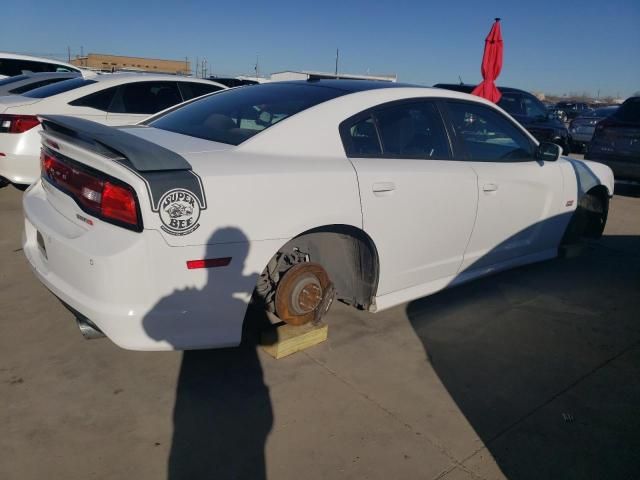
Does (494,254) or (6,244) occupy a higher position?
(494,254)

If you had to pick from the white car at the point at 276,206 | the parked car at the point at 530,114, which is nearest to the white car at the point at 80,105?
the white car at the point at 276,206

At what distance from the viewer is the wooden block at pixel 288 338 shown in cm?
277

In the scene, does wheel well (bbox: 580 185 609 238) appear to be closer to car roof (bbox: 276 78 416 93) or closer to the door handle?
car roof (bbox: 276 78 416 93)

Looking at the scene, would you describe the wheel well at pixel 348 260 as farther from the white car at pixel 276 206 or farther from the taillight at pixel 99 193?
the taillight at pixel 99 193

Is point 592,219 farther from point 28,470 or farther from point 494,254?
point 28,470

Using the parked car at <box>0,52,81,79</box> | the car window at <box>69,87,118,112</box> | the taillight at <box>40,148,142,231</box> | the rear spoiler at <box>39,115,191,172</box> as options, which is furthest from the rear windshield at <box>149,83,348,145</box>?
the parked car at <box>0,52,81,79</box>

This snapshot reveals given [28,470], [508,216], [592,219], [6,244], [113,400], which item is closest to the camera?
[28,470]

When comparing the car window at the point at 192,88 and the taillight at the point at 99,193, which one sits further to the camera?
the car window at the point at 192,88

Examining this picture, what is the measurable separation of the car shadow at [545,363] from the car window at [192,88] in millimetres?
4317

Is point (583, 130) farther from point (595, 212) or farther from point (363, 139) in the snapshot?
point (363, 139)

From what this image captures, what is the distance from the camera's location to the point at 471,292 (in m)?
3.86

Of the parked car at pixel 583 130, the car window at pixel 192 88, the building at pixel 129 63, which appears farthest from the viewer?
the building at pixel 129 63

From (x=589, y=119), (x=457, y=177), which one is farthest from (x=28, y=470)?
(x=589, y=119)

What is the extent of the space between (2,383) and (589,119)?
1488 centimetres
